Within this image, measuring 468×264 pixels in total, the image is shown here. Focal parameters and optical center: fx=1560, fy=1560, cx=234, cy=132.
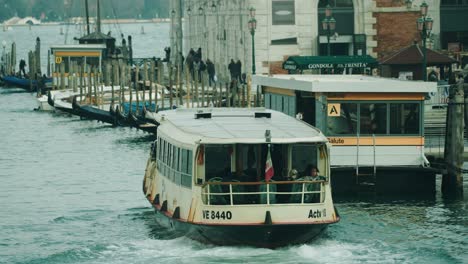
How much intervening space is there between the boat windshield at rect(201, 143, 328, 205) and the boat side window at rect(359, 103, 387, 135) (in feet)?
24.8

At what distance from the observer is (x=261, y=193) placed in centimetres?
3306

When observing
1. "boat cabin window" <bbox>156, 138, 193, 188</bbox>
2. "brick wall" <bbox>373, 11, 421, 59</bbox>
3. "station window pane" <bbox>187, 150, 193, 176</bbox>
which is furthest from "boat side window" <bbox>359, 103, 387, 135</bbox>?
"brick wall" <bbox>373, 11, 421, 59</bbox>

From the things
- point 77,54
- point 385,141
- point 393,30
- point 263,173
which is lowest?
point 77,54

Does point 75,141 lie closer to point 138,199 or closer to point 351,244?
point 138,199

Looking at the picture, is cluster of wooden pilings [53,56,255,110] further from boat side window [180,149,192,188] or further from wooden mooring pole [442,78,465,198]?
boat side window [180,149,192,188]

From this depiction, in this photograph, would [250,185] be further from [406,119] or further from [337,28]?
[337,28]

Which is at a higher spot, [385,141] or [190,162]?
[190,162]

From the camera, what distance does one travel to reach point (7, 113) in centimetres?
8738

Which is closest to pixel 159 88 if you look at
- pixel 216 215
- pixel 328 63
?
pixel 328 63

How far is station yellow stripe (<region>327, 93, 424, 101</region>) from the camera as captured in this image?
137 feet

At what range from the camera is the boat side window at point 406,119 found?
137 feet

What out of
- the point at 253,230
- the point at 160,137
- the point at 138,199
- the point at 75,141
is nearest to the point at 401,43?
the point at 75,141

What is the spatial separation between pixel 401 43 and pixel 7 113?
23.0m

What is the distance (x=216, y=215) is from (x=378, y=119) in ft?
33.4
